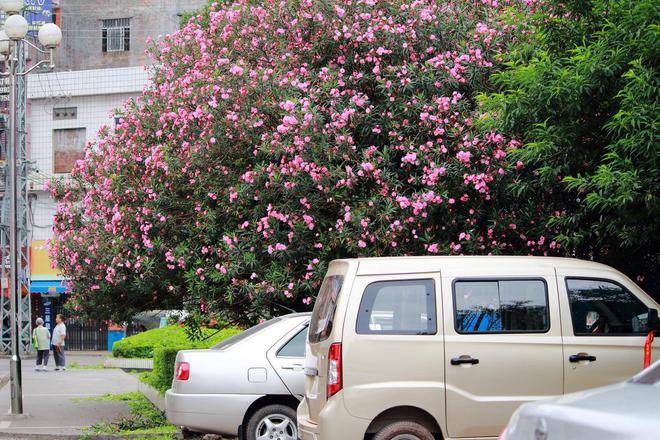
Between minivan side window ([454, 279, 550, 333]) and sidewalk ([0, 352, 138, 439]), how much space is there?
7146mm

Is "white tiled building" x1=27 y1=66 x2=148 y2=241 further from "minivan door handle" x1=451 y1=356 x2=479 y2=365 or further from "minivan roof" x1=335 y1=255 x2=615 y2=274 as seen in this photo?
"minivan door handle" x1=451 y1=356 x2=479 y2=365

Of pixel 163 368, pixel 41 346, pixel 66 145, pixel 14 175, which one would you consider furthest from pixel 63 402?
pixel 66 145

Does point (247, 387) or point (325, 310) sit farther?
point (247, 387)

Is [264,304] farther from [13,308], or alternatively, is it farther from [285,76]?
[13,308]

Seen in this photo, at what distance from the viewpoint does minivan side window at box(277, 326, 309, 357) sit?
35.0 feet

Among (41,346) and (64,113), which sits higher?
(64,113)

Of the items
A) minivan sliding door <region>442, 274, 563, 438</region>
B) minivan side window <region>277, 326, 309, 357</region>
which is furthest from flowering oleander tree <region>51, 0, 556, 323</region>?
minivan sliding door <region>442, 274, 563, 438</region>

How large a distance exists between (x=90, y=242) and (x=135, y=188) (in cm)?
247

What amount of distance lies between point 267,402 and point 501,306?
324cm

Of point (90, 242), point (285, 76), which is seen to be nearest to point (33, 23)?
point (90, 242)

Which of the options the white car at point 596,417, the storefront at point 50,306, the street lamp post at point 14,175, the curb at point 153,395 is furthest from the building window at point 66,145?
the white car at point 596,417

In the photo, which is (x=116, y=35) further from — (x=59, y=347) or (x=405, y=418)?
(x=405, y=418)

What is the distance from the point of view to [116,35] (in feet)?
149

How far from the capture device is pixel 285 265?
43.3 feet
